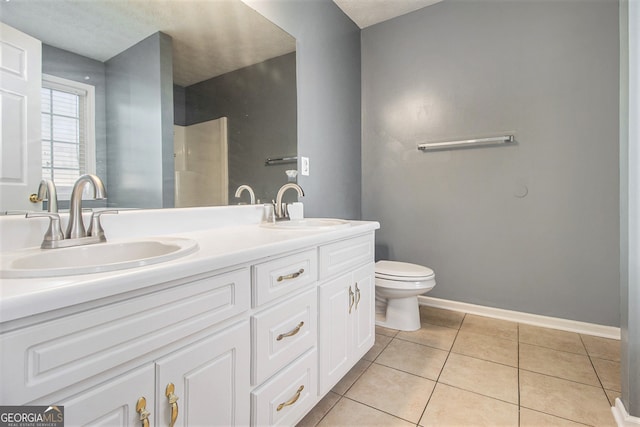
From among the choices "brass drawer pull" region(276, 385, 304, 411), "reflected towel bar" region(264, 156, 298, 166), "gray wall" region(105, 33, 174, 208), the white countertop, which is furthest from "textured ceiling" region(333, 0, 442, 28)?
"brass drawer pull" region(276, 385, 304, 411)

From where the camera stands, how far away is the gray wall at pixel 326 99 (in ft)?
6.31

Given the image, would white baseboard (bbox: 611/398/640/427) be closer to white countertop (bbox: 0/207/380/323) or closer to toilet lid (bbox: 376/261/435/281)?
toilet lid (bbox: 376/261/435/281)

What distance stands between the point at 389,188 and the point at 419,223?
379 mm

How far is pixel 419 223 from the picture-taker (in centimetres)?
245

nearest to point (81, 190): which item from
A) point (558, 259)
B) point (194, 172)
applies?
point (194, 172)

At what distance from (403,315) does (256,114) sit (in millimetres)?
1589

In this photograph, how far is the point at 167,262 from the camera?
27.1 inches

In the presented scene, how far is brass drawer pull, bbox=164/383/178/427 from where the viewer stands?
68 centimetres

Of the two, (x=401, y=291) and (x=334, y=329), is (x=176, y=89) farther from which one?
(x=401, y=291)

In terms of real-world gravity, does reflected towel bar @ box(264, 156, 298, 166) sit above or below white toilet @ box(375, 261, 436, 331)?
above

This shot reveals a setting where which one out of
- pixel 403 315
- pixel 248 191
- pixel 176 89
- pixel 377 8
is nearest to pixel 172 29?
pixel 176 89

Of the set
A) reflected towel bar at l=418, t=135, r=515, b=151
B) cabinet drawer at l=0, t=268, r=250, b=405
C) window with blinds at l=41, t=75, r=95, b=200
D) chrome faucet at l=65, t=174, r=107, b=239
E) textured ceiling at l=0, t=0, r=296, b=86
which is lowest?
cabinet drawer at l=0, t=268, r=250, b=405

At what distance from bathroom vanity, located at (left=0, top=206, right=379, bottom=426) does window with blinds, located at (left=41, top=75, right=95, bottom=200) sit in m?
0.17

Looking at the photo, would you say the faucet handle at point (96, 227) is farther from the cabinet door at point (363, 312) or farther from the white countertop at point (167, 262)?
the cabinet door at point (363, 312)
